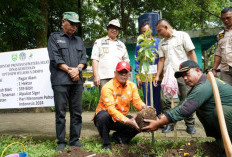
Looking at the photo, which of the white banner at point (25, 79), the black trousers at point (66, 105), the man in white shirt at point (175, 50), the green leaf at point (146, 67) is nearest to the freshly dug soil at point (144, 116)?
the green leaf at point (146, 67)

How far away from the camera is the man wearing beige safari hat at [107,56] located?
418 centimetres

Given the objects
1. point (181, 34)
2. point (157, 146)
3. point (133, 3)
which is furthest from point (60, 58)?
point (133, 3)

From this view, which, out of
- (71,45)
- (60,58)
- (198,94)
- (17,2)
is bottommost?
(198,94)

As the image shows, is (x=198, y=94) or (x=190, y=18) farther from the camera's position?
(x=190, y=18)

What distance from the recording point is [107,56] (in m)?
4.21

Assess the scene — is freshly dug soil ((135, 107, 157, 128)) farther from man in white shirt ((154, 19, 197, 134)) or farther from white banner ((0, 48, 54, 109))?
white banner ((0, 48, 54, 109))

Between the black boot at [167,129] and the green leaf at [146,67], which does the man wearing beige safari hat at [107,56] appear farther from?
the black boot at [167,129]

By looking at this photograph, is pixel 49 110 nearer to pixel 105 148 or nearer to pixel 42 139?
pixel 42 139

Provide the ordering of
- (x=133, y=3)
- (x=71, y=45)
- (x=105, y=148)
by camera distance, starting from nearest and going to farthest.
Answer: (x=105, y=148)
(x=71, y=45)
(x=133, y=3)

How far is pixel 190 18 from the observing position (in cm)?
1755

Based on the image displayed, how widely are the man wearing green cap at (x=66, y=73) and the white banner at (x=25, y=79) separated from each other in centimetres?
115

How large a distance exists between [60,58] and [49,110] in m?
5.08

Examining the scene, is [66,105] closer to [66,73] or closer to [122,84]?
[66,73]

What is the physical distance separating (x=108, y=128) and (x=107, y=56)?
149 cm
